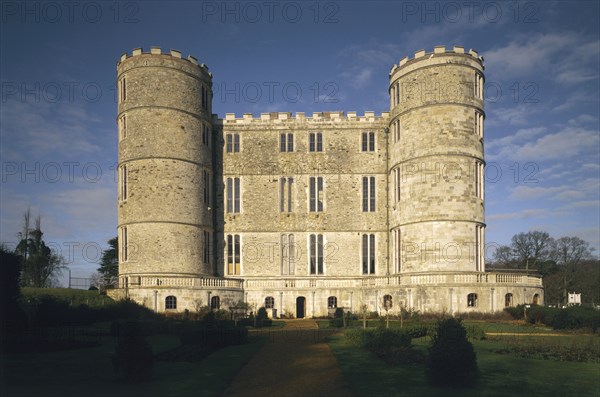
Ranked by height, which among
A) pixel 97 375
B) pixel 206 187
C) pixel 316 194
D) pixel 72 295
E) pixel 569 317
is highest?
pixel 206 187

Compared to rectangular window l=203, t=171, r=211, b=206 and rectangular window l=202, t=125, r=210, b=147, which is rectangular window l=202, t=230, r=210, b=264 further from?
rectangular window l=202, t=125, r=210, b=147

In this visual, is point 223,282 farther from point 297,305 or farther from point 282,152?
point 282,152

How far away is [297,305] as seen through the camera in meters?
41.6

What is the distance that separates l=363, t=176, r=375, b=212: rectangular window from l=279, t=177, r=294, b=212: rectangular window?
581cm

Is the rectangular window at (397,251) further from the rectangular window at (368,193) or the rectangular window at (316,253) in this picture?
the rectangular window at (316,253)

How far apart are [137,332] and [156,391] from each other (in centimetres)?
204

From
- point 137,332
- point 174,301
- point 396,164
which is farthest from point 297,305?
point 137,332

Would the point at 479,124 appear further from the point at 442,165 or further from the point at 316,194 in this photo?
the point at 316,194

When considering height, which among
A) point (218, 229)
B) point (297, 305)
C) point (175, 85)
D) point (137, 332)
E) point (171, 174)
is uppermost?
point (175, 85)

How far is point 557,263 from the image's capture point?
Result: 73.7 meters

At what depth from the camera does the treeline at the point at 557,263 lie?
65188 millimetres

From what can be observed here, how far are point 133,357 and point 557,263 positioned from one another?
71.2m

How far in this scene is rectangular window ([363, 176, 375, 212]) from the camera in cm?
4278

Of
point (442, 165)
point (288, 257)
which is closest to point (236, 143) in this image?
point (288, 257)
